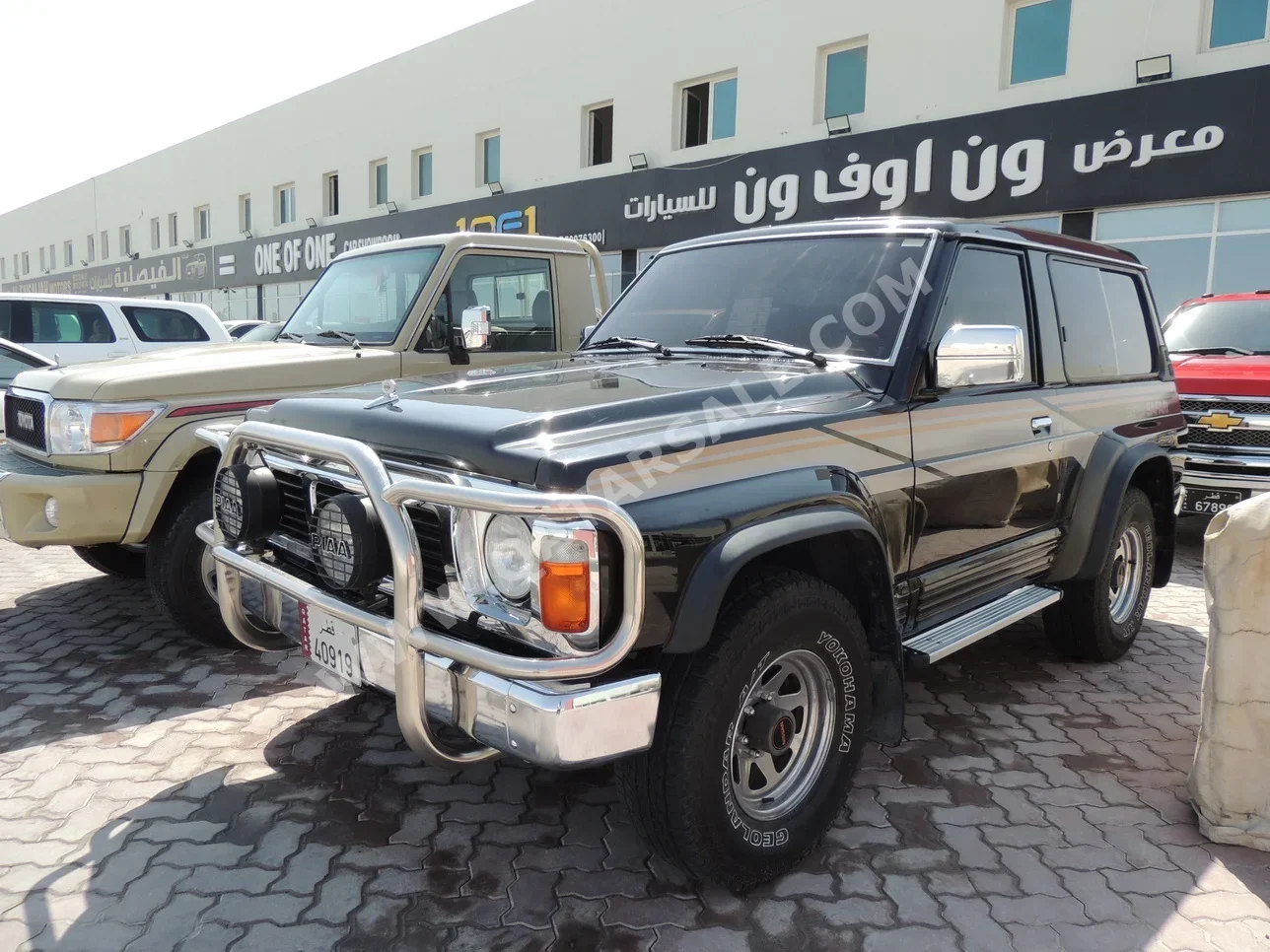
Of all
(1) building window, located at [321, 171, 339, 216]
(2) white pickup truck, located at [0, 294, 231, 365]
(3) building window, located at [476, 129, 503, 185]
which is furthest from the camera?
(1) building window, located at [321, 171, 339, 216]

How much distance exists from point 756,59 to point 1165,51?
644 centimetres

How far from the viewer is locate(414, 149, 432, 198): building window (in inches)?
905

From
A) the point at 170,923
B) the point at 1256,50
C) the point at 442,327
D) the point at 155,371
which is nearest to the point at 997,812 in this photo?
Answer: the point at 170,923

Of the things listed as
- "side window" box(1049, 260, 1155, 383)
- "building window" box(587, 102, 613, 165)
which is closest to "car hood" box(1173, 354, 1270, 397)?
"side window" box(1049, 260, 1155, 383)

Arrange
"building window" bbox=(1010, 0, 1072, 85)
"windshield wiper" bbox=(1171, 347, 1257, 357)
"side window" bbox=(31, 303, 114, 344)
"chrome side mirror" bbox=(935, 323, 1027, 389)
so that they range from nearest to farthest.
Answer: "chrome side mirror" bbox=(935, 323, 1027, 389) < "windshield wiper" bbox=(1171, 347, 1257, 357) < "side window" bbox=(31, 303, 114, 344) < "building window" bbox=(1010, 0, 1072, 85)

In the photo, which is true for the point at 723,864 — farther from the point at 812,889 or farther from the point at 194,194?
the point at 194,194

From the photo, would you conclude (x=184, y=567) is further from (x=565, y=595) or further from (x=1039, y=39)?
(x=1039, y=39)

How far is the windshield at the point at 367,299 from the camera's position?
5012mm

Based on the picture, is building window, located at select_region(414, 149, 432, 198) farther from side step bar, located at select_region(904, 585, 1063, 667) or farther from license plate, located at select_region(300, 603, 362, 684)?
license plate, located at select_region(300, 603, 362, 684)

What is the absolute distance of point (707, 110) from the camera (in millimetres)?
16812

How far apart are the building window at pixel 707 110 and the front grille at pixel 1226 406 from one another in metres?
11.3

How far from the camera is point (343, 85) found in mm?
24969

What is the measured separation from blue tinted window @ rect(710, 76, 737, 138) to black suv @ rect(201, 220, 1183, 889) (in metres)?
13.5

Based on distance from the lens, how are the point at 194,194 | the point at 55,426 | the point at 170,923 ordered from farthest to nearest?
the point at 194,194 → the point at 55,426 → the point at 170,923
